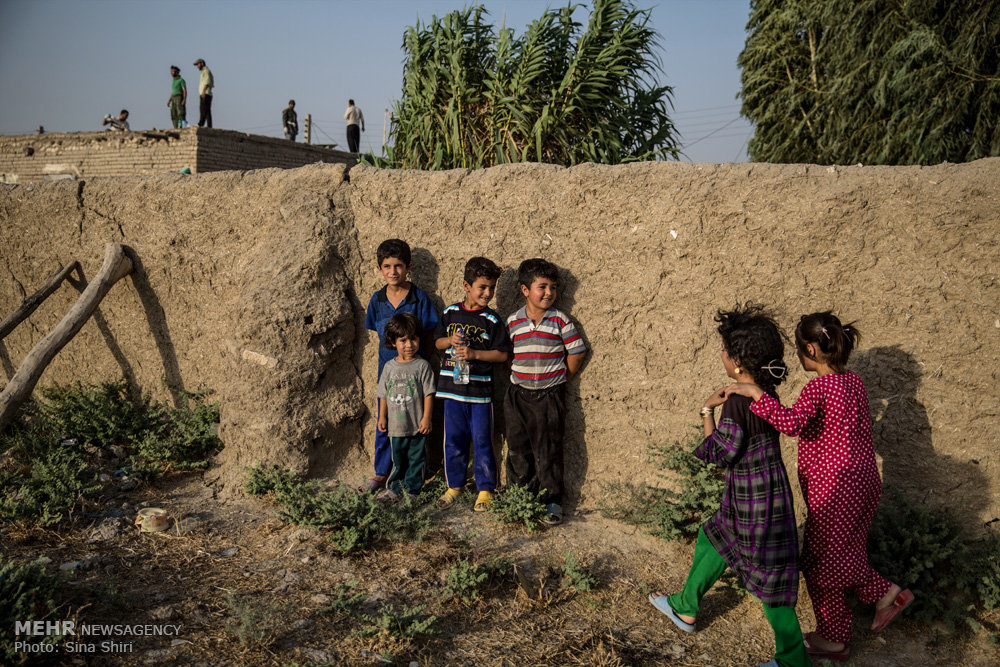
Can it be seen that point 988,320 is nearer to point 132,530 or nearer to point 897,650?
point 897,650

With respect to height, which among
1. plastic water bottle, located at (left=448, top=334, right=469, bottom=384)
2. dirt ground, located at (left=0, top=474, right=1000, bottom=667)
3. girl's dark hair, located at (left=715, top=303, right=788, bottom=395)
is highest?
girl's dark hair, located at (left=715, top=303, right=788, bottom=395)

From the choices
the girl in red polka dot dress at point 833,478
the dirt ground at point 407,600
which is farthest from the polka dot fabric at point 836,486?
the dirt ground at point 407,600

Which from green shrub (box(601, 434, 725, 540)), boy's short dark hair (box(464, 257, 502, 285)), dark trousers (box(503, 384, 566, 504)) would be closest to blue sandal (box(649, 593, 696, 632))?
green shrub (box(601, 434, 725, 540))

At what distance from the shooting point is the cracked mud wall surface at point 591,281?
9.42 feet

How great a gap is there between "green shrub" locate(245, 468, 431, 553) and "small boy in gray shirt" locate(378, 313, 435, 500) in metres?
0.21

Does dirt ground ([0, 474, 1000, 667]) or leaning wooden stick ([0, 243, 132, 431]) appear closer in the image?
dirt ground ([0, 474, 1000, 667])

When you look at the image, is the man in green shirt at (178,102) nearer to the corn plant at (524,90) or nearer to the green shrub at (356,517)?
the corn plant at (524,90)

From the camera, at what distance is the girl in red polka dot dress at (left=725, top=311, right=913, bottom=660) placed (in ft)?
7.87

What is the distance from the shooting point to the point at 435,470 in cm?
380

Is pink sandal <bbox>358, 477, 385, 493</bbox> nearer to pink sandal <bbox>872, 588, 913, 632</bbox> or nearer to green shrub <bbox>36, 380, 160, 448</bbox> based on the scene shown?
green shrub <bbox>36, 380, 160, 448</bbox>

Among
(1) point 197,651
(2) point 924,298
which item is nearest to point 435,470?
(1) point 197,651

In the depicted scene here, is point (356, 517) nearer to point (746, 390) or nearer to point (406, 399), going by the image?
point (406, 399)

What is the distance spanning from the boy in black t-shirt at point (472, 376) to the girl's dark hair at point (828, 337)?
4.78ft

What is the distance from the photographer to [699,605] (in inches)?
101
